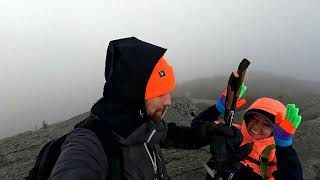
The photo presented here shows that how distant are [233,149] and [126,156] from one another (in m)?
2.11

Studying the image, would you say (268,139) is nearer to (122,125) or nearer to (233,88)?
(233,88)

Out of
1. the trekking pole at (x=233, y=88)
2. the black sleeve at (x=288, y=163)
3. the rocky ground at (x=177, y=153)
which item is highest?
the trekking pole at (x=233, y=88)

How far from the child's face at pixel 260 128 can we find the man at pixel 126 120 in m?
4.22

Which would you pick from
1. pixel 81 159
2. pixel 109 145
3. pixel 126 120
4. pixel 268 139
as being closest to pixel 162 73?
pixel 126 120

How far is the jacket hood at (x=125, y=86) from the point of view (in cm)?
350

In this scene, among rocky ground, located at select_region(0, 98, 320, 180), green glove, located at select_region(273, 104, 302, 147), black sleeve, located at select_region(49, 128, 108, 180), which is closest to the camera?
black sleeve, located at select_region(49, 128, 108, 180)

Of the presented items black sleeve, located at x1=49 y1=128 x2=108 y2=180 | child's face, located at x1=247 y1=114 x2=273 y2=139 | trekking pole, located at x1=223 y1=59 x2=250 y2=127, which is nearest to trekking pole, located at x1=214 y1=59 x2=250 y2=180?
trekking pole, located at x1=223 y1=59 x2=250 y2=127

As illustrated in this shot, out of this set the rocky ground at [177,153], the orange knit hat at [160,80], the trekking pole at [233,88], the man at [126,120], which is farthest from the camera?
the rocky ground at [177,153]

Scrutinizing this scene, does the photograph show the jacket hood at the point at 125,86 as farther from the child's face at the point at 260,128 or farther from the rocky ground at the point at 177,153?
the rocky ground at the point at 177,153

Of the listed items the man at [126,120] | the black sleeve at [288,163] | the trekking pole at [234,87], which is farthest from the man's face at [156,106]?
the black sleeve at [288,163]

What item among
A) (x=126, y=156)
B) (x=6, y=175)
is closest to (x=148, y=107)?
(x=126, y=156)

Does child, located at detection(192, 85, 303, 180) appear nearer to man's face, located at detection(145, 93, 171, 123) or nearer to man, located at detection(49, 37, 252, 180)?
man's face, located at detection(145, 93, 171, 123)

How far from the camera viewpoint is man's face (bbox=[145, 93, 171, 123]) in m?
3.80

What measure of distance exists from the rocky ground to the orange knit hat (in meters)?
5.97
